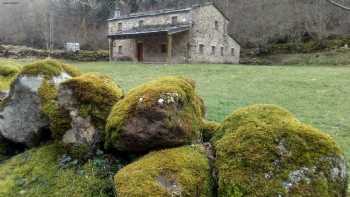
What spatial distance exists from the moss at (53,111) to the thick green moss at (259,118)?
1.76 metres

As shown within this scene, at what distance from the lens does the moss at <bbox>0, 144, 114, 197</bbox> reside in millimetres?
3730

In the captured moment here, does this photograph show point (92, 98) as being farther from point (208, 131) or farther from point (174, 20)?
point (174, 20)

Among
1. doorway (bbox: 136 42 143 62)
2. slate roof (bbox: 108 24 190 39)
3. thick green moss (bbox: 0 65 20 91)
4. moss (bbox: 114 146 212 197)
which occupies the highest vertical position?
slate roof (bbox: 108 24 190 39)

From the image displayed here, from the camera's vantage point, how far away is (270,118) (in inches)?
128

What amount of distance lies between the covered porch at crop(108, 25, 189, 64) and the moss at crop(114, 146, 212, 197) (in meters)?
26.7

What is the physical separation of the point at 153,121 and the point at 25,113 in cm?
199

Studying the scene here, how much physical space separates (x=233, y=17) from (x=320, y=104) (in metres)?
30.4

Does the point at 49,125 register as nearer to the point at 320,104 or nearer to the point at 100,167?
the point at 100,167

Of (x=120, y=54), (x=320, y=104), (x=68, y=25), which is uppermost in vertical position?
(x=68, y=25)

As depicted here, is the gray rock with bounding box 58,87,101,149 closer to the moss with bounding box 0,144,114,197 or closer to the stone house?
the moss with bounding box 0,144,114,197

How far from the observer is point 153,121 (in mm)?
3354

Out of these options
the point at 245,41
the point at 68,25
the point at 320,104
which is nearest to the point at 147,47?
the point at 245,41

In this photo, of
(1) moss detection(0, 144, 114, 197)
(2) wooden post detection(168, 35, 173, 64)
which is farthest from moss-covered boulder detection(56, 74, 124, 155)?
(2) wooden post detection(168, 35, 173, 64)

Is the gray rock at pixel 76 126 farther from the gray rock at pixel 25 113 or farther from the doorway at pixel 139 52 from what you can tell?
the doorway at pixel 139 52
